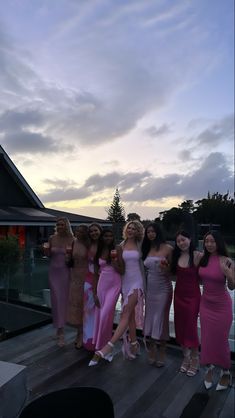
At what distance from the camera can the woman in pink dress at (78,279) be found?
4113mm

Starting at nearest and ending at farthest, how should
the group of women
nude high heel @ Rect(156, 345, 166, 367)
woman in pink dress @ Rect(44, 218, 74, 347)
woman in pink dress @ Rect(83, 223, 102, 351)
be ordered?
1. the group of women
2. nude high heel @ Rect(156, 345, 166, 367)
3. woman in pink dress @ Rect(83, 223, 102, 351)
4. woman in pink dress @ Rect(44, 218, 74, 347)

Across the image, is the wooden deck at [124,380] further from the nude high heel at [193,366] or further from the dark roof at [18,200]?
the dark roof at [18,200]

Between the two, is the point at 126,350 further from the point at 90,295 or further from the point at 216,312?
the point at 216,312

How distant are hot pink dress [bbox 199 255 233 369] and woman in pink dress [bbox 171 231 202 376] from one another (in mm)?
200

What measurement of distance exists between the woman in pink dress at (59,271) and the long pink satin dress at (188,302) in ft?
4.94

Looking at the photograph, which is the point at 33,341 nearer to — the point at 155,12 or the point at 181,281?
the point at 181,281

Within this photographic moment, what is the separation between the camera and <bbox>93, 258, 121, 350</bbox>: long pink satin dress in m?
3.83

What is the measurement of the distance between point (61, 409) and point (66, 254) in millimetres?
2921

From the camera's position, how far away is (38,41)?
6945 millimetres

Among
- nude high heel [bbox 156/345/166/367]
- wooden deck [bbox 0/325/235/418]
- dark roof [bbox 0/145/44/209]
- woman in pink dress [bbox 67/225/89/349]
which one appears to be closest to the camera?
wooden deck [bbox 0/325/235/418]

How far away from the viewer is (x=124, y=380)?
3.35 metres

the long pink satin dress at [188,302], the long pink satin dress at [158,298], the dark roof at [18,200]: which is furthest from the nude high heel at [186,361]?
the dark roof at [18,200]

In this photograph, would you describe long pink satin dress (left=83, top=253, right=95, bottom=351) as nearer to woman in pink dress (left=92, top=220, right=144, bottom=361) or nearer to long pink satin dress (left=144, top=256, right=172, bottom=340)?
woman in pink dress (left=92, top=220, right=144, bottom=361)

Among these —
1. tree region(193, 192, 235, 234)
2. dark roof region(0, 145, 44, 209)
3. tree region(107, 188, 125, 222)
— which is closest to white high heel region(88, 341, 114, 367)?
dark roof region(0, 145, 44, 209)
